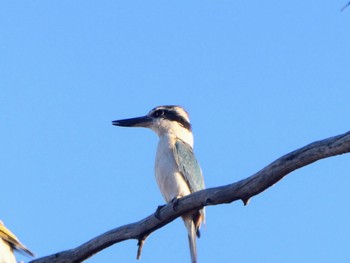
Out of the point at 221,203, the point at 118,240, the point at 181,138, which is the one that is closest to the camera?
the point at 221,203

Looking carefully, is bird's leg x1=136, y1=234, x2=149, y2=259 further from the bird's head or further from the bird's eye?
the bird's eye

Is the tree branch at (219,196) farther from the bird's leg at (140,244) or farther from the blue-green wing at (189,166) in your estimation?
the blue-green wing at (189,166)

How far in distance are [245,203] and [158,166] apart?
3.92 meters

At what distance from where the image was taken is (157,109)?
1087 centimetres

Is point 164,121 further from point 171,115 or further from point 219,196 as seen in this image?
point 219,196

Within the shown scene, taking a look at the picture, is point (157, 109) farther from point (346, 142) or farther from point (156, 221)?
point (346, 142)

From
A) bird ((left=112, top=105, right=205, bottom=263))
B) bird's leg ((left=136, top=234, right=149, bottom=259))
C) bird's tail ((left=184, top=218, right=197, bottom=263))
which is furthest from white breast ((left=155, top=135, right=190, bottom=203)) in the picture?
bird's leg ((left=136, top=234, right=149, bottom=259))

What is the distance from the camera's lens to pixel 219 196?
19.7 feet

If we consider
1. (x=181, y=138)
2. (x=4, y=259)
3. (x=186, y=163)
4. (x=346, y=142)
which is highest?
(x=181, y=138)

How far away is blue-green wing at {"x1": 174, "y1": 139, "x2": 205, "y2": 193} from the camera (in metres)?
9.59

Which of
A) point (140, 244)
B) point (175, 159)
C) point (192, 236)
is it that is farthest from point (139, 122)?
point (140, 244)

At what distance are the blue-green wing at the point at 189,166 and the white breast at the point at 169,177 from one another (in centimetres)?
5

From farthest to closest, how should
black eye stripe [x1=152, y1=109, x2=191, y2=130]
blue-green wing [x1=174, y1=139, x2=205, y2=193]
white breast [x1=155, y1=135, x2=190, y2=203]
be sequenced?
black eye stripe [x1=152, y1=109, x2=191, y2=130]
blue-green wing [x1=174, y1=139, x2=205, y2=193]
white breast [x1=155, y1=135, x2=190, y2=203]

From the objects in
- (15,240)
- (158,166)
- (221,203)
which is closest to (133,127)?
(158,166)
